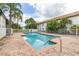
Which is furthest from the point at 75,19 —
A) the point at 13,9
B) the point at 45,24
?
the point at 13,9

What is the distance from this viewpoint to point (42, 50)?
13.3 ft

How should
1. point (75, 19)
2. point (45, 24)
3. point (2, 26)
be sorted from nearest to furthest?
1. point (75, 19)
2. point (2, 26)
3. point (45, 24)

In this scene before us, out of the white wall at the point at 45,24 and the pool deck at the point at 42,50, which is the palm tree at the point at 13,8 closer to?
the pool deck at the point at 42,50

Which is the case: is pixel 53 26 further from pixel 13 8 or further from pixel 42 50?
pixel 13 8

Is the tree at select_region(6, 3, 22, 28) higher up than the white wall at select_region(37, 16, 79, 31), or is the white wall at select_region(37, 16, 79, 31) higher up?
the tree at select_region(6, 3, 22, 28)

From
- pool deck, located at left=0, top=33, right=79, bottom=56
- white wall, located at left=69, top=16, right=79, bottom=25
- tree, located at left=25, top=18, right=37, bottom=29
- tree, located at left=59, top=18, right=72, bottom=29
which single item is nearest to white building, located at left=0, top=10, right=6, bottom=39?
pool deck, located at left=0, top=33, right=79, bottom=56

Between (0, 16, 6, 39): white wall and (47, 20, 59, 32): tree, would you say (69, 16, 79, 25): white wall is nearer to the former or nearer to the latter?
Result: (47, 20, 59, 32): tree

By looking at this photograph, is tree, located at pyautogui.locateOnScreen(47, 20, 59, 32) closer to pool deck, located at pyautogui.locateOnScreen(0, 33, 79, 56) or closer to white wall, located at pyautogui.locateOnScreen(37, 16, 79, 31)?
white wall, located at pyautogui.locateOnScreen(37, 16, 79, 31)

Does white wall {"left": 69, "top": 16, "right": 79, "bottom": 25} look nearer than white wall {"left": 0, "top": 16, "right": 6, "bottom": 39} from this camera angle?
Yes

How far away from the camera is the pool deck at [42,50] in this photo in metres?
4.01

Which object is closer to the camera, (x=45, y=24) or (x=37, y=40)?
(x=37, y=40)

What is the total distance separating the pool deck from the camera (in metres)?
4.01

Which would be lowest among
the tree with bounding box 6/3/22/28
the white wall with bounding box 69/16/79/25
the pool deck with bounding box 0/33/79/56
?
the pool deck with bounding box 0/33/79/56

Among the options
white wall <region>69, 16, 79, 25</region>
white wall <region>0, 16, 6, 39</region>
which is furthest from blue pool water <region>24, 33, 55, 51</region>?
white wall <region>69, 16, 79, 25</region>
